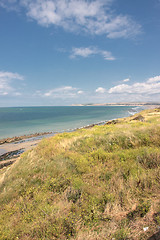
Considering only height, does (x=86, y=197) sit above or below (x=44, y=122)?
above

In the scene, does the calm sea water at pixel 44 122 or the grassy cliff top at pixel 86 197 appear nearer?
the grassy cliff top at pixel 86 197

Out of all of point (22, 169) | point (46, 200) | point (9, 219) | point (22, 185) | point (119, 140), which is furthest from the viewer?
point (119, 140)

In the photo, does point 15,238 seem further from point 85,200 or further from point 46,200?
point 85,200

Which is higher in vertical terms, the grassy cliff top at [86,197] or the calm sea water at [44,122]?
the grassy cliff top at [86,197]

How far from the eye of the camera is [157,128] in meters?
7.98

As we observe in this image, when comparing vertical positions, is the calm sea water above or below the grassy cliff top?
below

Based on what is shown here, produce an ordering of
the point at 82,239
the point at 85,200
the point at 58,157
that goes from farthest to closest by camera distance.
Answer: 1. the point at 58,157
2. the point at 85,200
3. the point at 82,239

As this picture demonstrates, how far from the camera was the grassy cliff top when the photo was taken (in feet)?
10.5

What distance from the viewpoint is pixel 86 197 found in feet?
13.6

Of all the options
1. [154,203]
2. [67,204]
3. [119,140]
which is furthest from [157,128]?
[67,204]

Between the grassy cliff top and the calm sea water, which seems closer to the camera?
the grassy cliff top

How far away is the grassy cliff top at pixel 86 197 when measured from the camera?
3.20 m

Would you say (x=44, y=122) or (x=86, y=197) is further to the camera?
(x=44, y=122)

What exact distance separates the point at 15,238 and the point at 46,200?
4.26 feet
